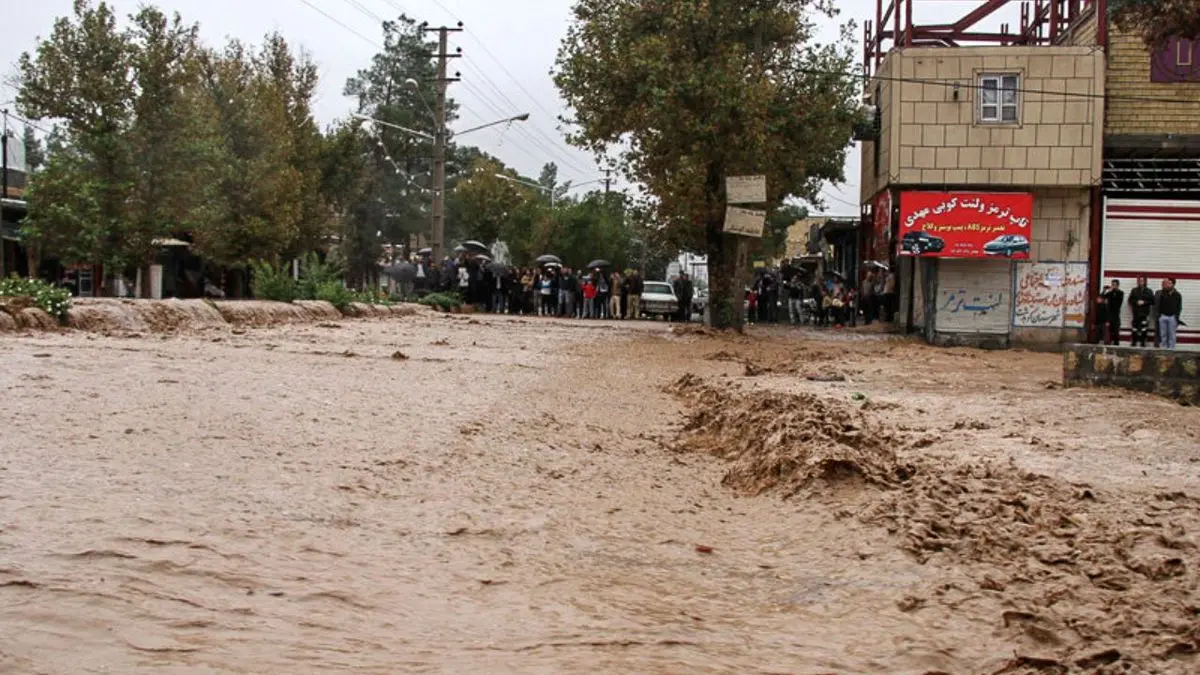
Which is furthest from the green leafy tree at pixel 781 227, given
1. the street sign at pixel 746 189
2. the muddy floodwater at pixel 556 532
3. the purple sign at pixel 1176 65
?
the muddy floodwater at pixel 556 532

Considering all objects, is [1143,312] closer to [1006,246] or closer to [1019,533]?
[1006,246]

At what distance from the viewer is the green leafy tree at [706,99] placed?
71.8ft

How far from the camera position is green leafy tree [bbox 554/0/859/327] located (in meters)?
21.9

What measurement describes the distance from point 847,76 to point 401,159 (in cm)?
4403

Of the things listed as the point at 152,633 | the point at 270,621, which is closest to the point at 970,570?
the point at 270,621

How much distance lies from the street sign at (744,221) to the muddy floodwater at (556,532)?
12.1m

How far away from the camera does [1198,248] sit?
85.0 feet

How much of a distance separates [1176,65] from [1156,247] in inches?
150

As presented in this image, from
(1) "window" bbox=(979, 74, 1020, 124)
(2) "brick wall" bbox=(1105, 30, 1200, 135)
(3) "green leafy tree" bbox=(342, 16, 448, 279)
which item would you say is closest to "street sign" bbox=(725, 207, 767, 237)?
(1) "window" bbox=(979, 74, 1020, 124)

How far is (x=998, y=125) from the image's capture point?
25.6 m

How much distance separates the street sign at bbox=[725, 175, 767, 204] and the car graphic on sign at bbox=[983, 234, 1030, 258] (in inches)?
255

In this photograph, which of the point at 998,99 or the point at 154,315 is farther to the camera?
the point at 998,99

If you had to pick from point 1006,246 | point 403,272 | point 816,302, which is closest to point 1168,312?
point 1006,246

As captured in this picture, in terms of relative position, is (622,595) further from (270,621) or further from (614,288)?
(614,288)
